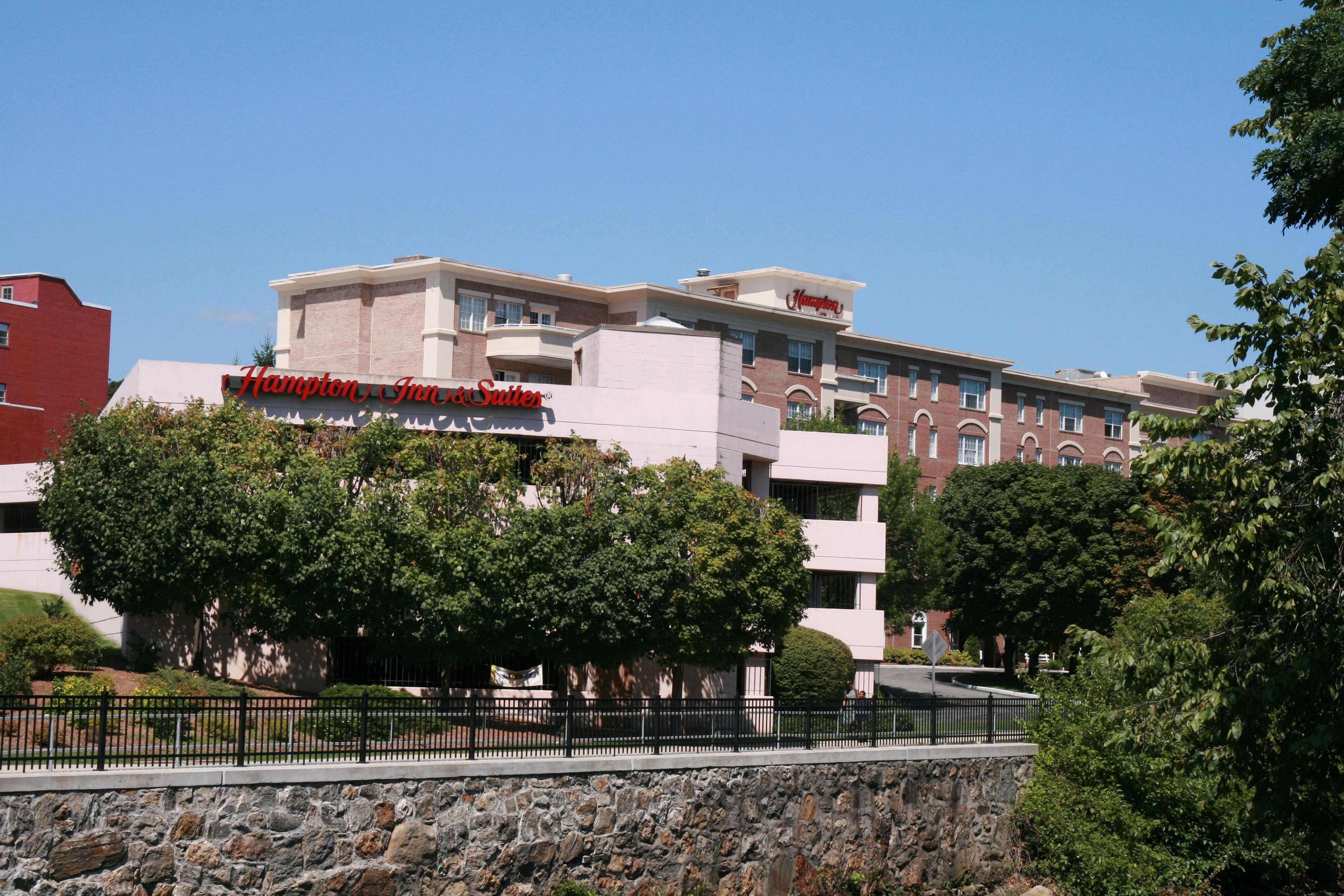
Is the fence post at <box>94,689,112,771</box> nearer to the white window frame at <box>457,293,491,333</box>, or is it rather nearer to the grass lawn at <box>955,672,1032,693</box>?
the grass lawn at <box>955,672,1032,693</box>

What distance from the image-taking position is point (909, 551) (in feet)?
212

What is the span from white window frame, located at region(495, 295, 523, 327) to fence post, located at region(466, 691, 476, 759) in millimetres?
45242

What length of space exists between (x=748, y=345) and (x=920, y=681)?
65.7ft

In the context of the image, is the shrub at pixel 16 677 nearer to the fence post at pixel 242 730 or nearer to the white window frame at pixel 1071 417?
the fence post at pixel 242 730

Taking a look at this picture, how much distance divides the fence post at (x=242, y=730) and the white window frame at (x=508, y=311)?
47451 millimetres

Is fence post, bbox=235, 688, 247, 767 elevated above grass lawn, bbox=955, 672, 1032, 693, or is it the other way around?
fence post, bbox=235, 688, 247, 767

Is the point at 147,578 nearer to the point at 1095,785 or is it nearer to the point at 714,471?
the point at 714,471

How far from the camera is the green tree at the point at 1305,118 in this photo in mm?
22938

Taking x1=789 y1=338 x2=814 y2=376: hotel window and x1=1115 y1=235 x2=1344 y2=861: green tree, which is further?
x1=789 y1=338 x2=814 y2=376: hotel window

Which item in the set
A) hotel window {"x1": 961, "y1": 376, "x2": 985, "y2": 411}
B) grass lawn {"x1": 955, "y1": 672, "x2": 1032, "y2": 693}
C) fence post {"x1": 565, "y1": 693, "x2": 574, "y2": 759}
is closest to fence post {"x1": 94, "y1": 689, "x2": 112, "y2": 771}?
fence post {"x1": 565, "y1": 693, "x2": 574, "y2": 759}

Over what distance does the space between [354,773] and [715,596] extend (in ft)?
43.6

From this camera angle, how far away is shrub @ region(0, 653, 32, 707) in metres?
27.7

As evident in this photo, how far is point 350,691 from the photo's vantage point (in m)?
30.6

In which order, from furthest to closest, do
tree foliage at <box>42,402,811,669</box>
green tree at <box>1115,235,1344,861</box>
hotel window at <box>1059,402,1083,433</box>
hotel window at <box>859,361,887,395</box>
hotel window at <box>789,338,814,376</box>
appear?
hotel window at <box>1059,402,1083,433</box> < hotel window at <box>859,361,887,395</box> < hotel window at <box>789,338,814,376</box> < tree foliage at <box>42,402,811,669</box> < green tree at <box>1115,235,1344,861</box>
